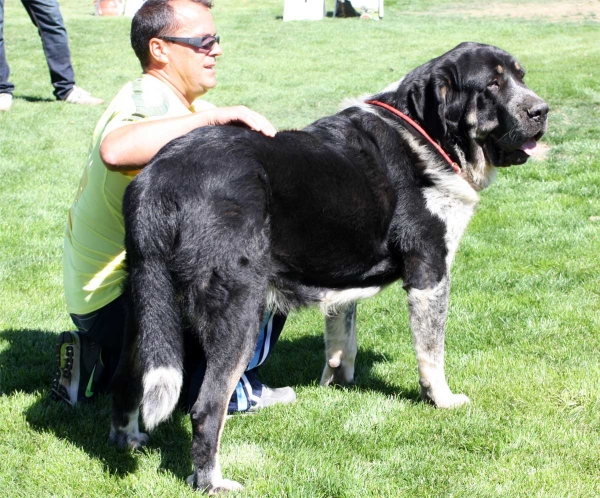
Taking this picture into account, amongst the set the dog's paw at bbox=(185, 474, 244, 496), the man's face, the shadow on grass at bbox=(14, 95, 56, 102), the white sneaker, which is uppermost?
the man's face

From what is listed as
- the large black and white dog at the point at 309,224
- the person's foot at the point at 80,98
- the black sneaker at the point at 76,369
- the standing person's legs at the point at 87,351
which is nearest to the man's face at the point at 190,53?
the large black and white dog at the point at 309,224

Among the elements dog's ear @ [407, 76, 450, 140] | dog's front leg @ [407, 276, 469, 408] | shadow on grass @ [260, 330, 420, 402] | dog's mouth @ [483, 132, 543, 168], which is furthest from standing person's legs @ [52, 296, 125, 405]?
dog's mouth @ [483, 132, 543, 168]

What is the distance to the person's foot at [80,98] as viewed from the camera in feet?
39.1

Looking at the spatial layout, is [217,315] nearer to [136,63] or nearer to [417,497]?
[417,497]

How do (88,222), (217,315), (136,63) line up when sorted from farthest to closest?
(136,63), (88,222), (217,315)

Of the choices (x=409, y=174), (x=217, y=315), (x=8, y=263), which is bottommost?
(x=8, y=263)

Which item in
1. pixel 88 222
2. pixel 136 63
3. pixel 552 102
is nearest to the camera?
pixel 88 222

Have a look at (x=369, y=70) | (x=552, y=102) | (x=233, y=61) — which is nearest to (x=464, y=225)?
(x=552, y=102)

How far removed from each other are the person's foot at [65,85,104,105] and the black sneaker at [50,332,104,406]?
851cm

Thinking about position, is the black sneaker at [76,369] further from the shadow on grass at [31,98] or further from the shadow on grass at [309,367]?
the shadow on grass at [31,98]

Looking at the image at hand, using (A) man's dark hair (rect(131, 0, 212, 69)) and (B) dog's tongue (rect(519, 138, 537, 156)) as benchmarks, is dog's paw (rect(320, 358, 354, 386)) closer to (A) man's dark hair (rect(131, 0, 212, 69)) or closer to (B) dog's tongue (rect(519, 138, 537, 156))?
(B) dog's tongue (rect(519, 138, 537, 156))

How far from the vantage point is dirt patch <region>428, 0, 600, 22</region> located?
2048 cm

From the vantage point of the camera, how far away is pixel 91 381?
4137 millimetres

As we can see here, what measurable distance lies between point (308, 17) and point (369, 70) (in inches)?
306
